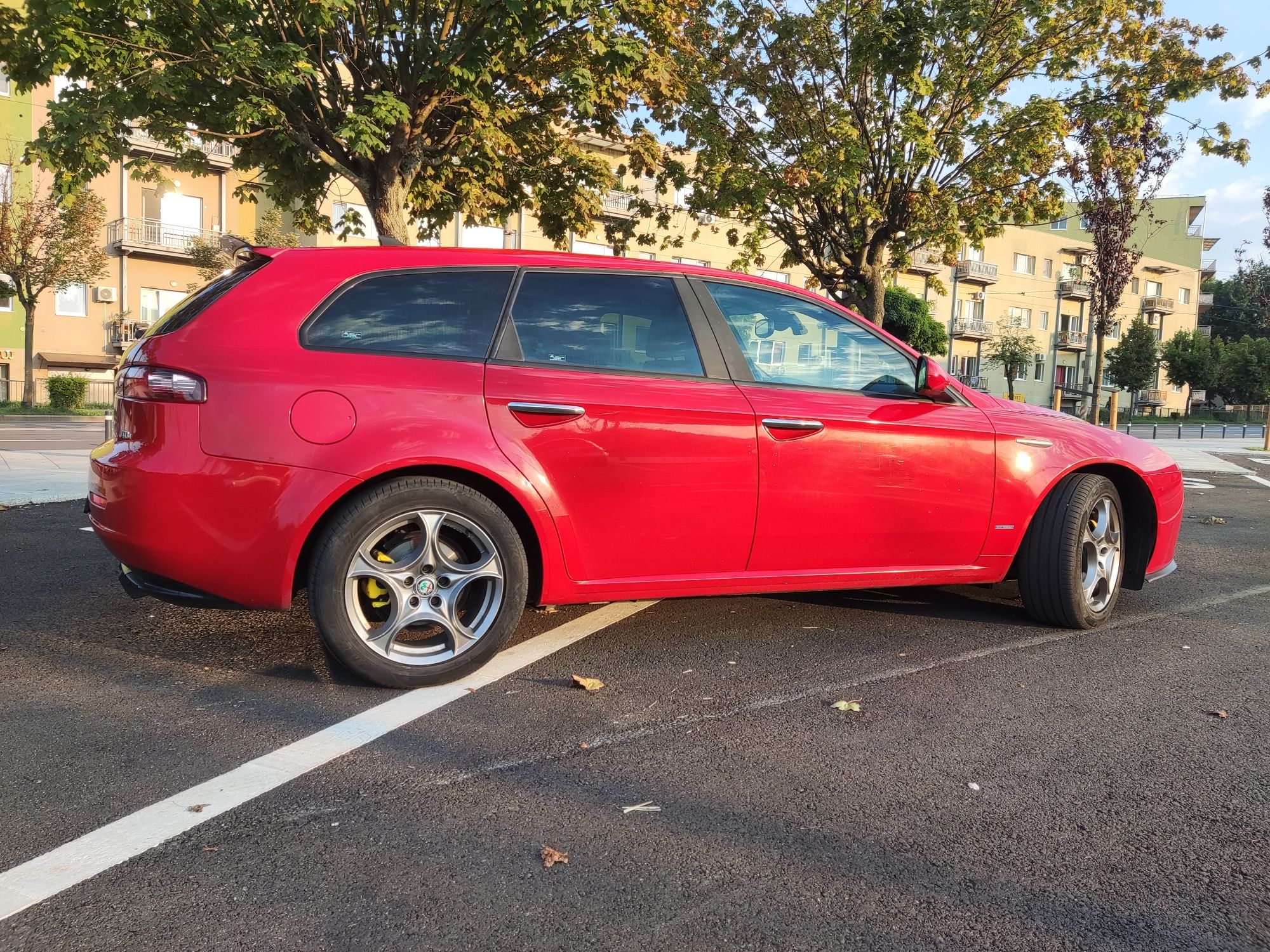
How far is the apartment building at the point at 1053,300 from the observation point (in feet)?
191

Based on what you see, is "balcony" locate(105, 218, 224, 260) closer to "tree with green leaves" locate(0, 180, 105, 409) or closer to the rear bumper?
"tree with green leaves" locate(0, 180, 105, 409)

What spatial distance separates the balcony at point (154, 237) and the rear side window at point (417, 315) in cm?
3529

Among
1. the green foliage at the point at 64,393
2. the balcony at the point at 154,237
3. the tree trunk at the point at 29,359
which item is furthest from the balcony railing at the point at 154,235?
the green foliage at the point at 64,393

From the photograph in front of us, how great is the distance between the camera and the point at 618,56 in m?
9.70

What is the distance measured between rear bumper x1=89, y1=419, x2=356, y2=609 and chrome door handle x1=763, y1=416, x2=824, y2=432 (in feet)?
5.35

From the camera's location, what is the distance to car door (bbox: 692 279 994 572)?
159 inches

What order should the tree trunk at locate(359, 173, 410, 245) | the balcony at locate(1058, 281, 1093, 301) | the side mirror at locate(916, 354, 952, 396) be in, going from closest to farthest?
the side mirror at locate(916, 354, 952, 396), the tree trunk at locate(359, 173, 410, 245), the balcony at locate(1058, 281, 1093, 301)

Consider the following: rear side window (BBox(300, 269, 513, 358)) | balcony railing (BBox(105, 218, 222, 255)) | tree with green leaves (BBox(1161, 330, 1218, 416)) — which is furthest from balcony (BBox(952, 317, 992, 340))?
rear side window (BBox(300, 269, 513, 358))

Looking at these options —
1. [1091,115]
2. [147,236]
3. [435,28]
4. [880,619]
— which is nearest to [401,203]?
[435,28]

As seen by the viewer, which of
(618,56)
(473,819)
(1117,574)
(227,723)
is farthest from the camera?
(618,56)

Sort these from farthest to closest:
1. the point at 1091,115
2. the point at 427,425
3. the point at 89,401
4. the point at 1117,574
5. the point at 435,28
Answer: the point at 89,401
the point at 1091,115
the point at 435,28
the point at 1117,574
the point at 427,425

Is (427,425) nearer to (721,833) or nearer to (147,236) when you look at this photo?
(721,833)

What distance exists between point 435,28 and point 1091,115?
8.04m

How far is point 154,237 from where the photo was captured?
36250 mm
